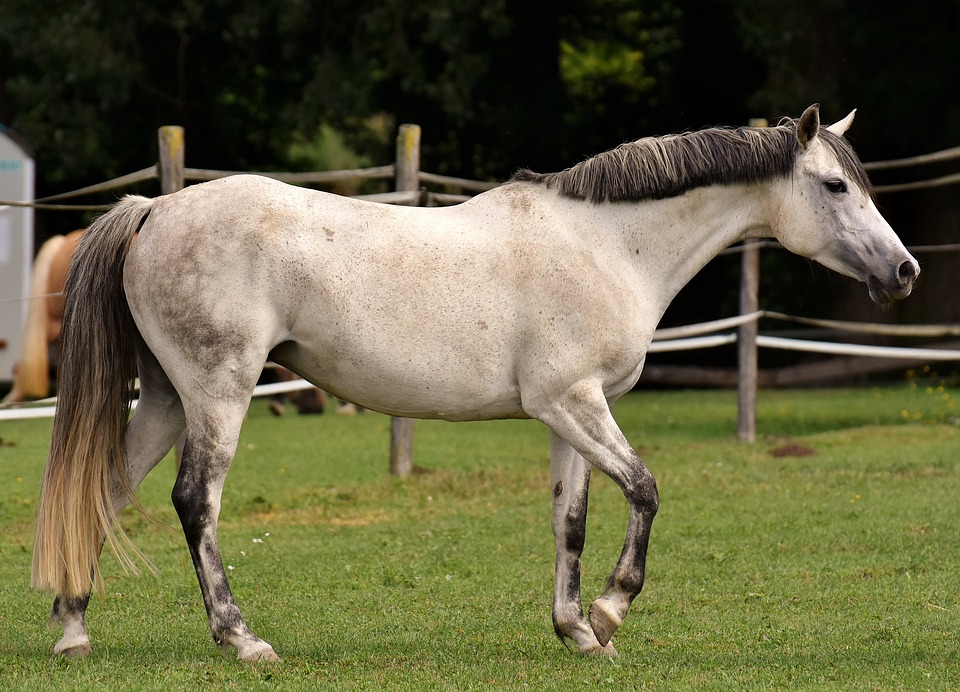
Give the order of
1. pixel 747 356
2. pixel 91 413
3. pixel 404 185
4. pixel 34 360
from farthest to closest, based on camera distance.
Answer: pixel 747 356 → pixel 34 360 → pixel 404 185 → pixel 91 413

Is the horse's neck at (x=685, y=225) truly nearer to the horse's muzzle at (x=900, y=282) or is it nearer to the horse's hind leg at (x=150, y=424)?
the horse's muzzle at (x=900, y=282)

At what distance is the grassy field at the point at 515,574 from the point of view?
4.20 meters

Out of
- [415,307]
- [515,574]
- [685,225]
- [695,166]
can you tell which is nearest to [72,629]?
[415,307]

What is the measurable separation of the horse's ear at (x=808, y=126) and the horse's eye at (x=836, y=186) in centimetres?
16

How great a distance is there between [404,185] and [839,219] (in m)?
4.63

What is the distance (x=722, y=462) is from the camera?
9.34 meters

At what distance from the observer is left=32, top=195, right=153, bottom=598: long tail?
4.30m

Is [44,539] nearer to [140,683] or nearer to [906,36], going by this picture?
[140,683]

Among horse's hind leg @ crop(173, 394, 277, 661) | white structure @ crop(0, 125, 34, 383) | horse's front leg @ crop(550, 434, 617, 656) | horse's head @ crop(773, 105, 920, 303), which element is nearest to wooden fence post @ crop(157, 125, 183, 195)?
horse's hind leg @ crop(173, 394, 277, 661)

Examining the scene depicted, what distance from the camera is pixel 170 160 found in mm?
7793

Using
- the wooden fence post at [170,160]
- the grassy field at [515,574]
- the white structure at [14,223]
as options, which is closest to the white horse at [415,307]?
the grassy field at [515,574]

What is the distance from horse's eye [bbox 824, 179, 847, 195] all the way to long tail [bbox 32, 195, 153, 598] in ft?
8.17

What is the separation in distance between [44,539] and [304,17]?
37.1 feet

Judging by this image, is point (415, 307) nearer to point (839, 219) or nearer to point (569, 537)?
point (569, 537)
